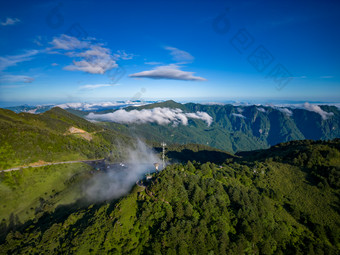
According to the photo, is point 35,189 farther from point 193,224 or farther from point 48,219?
point 193,224

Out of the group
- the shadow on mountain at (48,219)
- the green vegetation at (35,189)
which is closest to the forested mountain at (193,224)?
the shadow on mountain at (48,219)

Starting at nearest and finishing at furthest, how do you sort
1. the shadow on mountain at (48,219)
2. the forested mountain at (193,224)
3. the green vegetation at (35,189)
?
the forested mountain at (193,224) < the shadow on mountain at (48,219) < the green vegetation at (35,189)

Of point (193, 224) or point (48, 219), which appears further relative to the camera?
point (48, 219)

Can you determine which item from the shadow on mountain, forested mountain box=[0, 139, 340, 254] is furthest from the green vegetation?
forested mountain box=[0, 139, 340, 254]

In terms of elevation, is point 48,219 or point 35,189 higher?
point 35,189

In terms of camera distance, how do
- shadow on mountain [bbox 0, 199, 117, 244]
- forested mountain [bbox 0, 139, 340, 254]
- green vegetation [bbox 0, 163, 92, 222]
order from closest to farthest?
forested mountain [bbox 0, 139, 340, 254]
shadow on mountain [bbox 0, 199, 117, 244]
green vegetation [bbox 0, 163, 92, 222]

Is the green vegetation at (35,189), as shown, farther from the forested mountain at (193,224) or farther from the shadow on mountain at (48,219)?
the forested mountain at (193,224)

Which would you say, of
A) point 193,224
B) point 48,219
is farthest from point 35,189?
point 193,224

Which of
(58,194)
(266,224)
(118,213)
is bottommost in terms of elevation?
(58,194)

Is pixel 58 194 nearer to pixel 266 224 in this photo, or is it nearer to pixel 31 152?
pixel 31 152

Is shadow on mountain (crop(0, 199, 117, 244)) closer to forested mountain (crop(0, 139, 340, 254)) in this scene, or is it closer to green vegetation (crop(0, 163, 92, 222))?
forested mountain (crop(0, 139, 340, 254))

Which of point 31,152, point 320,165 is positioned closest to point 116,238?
point 320,165
